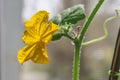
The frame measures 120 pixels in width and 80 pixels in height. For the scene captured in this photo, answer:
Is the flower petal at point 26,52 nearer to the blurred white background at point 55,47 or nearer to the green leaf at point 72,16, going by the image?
the green leaf at point 72,16

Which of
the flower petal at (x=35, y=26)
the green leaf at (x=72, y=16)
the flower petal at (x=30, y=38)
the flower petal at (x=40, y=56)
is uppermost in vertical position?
the green leaf at (x=72, y=16)

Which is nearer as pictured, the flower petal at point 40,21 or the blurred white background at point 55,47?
the flower petal at point 40,21

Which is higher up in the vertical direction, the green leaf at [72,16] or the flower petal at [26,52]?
the green leaf at [72,16]

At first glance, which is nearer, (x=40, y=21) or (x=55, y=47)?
(x=40, y=21)

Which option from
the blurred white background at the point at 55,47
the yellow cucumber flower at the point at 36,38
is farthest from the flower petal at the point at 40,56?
the blurred white background at the point at 55,47

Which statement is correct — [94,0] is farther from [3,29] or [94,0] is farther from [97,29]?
[3,29]

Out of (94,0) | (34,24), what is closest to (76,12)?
(34,24)

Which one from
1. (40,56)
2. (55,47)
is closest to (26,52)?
(40,56)

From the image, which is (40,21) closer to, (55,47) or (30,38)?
(30,38)
